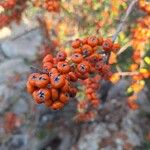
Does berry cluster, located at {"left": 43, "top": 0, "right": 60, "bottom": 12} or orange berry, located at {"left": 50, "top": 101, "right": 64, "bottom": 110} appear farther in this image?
berry cluster, located at {"left": 43, "top": 0, "right": 60, "bottom": 12}

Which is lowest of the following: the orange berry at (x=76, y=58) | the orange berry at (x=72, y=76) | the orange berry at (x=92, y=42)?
the orange berry at (x=92, y=42)

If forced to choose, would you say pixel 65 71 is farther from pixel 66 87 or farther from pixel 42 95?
pixel 42 95

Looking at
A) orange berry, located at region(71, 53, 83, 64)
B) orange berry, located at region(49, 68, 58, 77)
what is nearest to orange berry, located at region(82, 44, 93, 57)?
orange berry, located at region(71, 53, 83, 64)

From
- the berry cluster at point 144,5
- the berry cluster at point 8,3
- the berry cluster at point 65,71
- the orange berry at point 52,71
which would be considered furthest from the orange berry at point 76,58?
the berry cluster at point 144,5

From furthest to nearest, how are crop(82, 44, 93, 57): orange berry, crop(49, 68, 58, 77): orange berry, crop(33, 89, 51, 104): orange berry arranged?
crop(82, 44, 93, 57): orange berry → crop(49, 68, 58, 77): orange berry → crop(33, 89, 51, 104): orange berry

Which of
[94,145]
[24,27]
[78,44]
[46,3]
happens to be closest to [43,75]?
[78,44]

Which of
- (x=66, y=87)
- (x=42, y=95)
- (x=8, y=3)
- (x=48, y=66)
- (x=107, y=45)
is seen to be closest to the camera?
(x=42, y=95)

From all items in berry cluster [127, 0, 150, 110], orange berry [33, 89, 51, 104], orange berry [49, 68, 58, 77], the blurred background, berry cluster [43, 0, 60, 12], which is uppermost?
orange berry [49, 68, 58, 77]

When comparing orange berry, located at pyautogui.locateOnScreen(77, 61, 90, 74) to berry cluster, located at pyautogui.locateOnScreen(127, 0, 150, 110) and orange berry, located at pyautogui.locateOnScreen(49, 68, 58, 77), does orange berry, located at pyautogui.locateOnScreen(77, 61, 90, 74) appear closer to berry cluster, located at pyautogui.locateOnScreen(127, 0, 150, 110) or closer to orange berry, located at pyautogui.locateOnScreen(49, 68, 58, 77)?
orange berry, located at pyautogui.locateOnScreen(49, 68, 58, 77)

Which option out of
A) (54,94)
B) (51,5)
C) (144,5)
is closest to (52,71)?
(54,94)

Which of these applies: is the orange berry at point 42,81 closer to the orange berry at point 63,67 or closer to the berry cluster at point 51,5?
the orange berry at point 63,67
